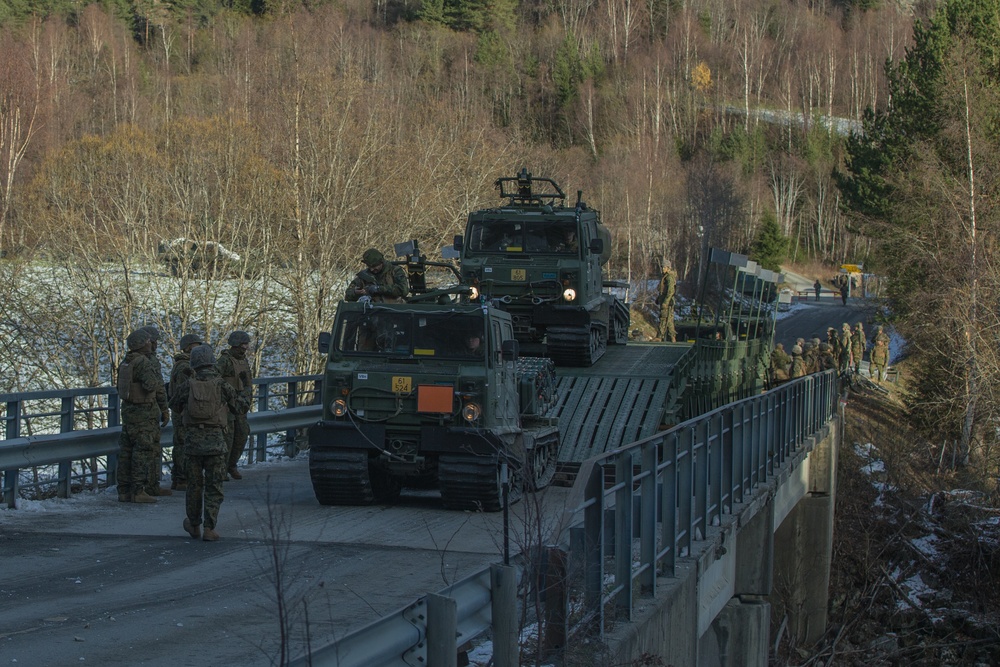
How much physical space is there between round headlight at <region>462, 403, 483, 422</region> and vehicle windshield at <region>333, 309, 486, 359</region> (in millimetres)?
604

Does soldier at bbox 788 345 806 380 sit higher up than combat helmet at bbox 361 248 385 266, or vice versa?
combat helmet at bbox 361 248 385 266

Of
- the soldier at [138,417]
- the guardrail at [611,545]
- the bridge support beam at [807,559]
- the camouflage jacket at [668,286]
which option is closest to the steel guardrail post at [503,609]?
the guardrail at [611,545]

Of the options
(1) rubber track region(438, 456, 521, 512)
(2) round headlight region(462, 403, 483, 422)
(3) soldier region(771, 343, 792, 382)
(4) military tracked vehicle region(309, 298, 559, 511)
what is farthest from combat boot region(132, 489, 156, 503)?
(3) soldier region(771, 343, 792, 382)

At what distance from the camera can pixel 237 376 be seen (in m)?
15.3

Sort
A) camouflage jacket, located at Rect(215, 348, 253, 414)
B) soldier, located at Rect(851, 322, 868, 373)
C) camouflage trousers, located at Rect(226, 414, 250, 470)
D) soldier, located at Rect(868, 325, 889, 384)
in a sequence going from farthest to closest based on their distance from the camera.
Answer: soldier, located at Rect(851, 322, 868, 373) < soldier, located at Rect(868, 325, 889, 384) < camouflage trousers, located at Rect(226, 414, 250, 470) < camouflage jacket, located at Rect(215, 348, 253, 414)

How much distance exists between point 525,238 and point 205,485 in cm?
882

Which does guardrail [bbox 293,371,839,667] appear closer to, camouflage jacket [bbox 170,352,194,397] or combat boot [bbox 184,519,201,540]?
combat boot [bbox 184,519,201,540]

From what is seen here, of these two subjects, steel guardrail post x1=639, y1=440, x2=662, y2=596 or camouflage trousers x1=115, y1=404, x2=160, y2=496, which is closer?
steel guardrail post x1=639, y1=440, x2=662, y2=596

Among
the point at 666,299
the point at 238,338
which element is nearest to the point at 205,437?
the point at 238,338

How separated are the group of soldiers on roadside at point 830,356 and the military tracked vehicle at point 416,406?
41.6ft

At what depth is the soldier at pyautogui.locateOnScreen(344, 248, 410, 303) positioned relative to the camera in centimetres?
1451

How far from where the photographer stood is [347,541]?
11344mm

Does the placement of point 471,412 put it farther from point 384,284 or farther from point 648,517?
point 648,517

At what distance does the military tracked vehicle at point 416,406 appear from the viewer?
12.9m
